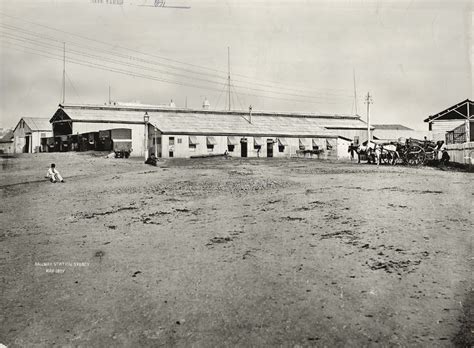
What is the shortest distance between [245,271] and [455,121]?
1237 inches

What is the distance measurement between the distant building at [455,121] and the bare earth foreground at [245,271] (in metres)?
21.4

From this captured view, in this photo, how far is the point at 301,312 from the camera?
15.0ft

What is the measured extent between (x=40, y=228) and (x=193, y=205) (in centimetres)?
370

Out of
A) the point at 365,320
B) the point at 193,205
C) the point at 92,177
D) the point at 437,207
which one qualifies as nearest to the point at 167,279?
the point at 365,320

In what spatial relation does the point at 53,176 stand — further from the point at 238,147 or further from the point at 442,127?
the point at 442,127

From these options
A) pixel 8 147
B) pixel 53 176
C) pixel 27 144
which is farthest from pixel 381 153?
pixel 8 147

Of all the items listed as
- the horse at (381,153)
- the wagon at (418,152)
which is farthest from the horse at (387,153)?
the wagon at (418,152)

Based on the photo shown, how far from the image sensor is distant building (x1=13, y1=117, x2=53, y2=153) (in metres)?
49.8

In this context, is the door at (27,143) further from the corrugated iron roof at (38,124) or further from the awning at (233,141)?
the awning at (233,141)

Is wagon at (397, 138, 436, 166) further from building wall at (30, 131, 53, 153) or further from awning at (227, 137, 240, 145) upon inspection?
building wall at (30, 131, 53, 153)

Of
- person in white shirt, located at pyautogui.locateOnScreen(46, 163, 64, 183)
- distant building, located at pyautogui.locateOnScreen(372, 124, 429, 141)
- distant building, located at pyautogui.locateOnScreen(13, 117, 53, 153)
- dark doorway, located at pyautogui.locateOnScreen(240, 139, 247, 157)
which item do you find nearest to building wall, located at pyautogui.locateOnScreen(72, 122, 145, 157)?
dark doorway, located at pyautogui.locateOnScreen(240, 139, 247, 157)

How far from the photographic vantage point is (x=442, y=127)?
32.3 meters

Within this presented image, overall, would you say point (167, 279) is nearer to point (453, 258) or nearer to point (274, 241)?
point (274, 241)

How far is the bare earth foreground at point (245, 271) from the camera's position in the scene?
14.1 feet
